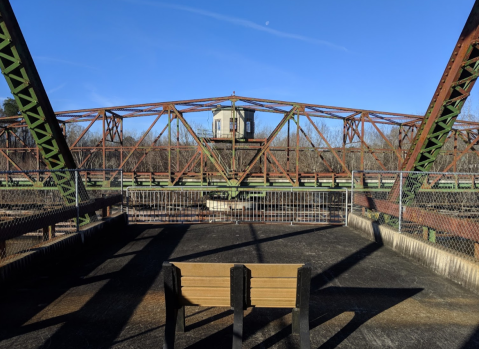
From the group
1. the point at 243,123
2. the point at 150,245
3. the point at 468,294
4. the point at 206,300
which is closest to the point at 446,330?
the point at 468,294

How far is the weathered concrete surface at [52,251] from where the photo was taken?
15.2 ft

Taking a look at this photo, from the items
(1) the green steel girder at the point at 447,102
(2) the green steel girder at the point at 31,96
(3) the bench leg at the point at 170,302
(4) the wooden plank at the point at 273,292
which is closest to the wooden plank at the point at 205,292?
(3) the bench leg at the point at 170,302

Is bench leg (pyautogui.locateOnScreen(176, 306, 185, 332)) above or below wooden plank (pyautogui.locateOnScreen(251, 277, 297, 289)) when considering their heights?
below

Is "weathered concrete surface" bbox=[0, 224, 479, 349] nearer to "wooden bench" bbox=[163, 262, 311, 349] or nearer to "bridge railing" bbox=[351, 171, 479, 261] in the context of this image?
"wooden bench" bbox=[163, 262, 311, 349]

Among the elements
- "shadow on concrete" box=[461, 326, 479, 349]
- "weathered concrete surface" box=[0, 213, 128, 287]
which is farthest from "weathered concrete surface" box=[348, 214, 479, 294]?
"weathered concrete surface" box=[0, 213, 128, 287]

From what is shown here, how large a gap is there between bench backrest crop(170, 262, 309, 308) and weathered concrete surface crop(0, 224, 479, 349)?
573 mm

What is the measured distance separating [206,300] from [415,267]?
4624 mm

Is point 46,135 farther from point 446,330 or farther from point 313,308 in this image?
point 446,330

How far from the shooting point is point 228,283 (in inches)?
123

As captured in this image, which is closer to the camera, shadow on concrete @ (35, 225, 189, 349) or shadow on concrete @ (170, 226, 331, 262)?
shadow on concrete @ (35, 225, 189, 349)

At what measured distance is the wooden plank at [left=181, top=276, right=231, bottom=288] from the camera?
3121mm

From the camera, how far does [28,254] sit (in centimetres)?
510

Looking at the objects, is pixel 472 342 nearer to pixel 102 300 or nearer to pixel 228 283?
pixel 228 283

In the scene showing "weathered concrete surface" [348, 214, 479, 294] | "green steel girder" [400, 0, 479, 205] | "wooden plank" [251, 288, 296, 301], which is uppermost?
"green steel girder" [400, 0, 479, 205]
